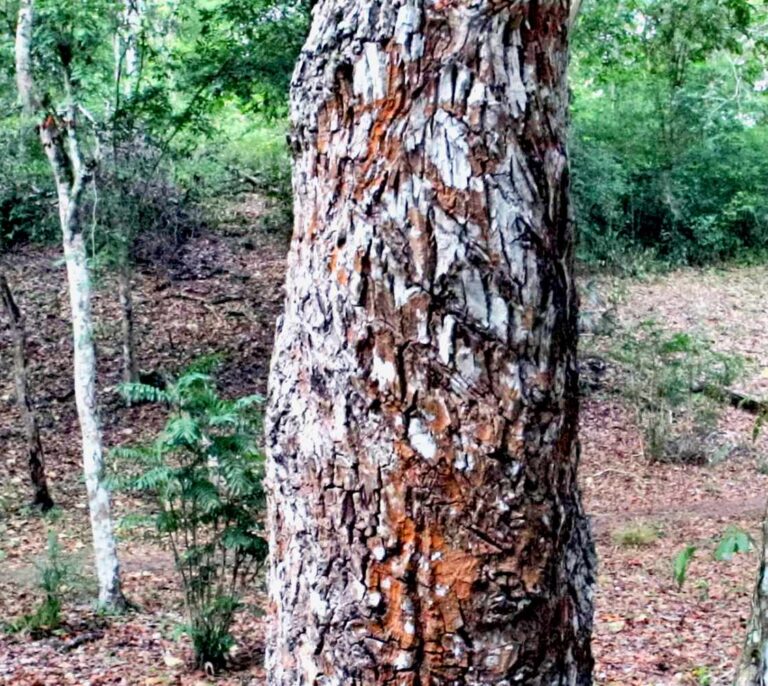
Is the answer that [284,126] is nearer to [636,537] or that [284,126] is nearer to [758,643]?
[636,537]

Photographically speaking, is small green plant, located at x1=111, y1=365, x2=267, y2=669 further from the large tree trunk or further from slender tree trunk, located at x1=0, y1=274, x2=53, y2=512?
slender tree trunk, located at x1=0, y1=274, x2=53, y2=512

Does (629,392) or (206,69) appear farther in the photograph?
(629,392)

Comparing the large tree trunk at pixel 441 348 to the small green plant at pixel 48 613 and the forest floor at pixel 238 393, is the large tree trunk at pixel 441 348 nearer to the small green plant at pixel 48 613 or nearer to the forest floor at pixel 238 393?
the forest floor at pixel 238 393

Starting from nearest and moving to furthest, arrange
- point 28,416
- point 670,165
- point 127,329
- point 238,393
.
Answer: point 28,416 → point 127,329 → point 238,393 → point 670,165

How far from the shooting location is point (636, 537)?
362 inches

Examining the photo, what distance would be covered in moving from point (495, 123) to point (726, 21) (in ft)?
36.1

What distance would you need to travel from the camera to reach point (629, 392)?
44.8 feet

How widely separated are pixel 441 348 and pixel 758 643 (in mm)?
2417

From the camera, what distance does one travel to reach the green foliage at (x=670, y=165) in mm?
20031

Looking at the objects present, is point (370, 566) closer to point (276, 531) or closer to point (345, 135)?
point (276, 531)

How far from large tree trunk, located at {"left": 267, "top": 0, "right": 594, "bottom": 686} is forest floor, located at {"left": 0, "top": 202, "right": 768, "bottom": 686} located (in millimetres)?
4449

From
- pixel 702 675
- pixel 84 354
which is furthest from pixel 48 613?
pixel 702 675

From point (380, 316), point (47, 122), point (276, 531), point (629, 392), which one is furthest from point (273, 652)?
point (629, 392)

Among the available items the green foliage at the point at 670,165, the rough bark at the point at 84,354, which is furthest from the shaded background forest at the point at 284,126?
the rough bark at the point at 84,354
